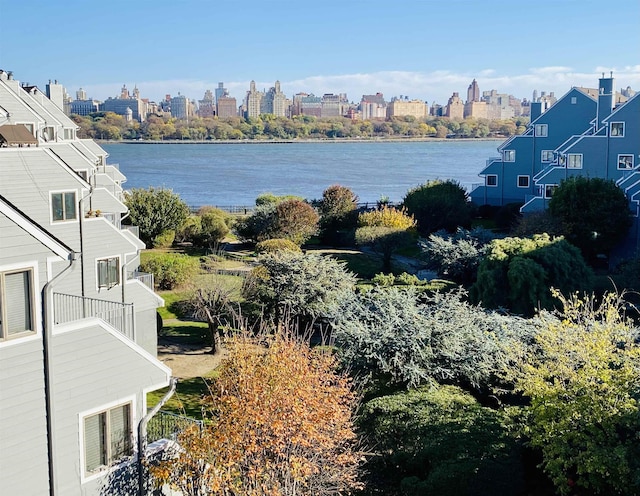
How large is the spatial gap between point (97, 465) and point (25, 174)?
8.08 meters

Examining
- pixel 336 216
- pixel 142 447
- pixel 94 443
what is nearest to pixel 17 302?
pixel 94 443

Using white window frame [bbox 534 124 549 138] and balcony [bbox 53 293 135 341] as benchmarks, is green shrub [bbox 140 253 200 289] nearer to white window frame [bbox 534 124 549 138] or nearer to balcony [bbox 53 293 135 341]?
balcony [bbox 53 293 135 341]

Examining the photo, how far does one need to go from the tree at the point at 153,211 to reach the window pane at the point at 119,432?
103 ft

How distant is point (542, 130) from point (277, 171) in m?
74.5

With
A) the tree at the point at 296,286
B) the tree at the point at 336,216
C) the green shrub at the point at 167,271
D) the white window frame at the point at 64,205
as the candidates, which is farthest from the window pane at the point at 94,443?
the tree at the point at 336,216

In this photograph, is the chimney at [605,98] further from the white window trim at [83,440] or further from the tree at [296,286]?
the white window trim at [83,440]

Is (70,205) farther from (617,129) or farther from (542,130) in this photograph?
(542,130)

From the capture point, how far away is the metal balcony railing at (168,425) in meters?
11.4

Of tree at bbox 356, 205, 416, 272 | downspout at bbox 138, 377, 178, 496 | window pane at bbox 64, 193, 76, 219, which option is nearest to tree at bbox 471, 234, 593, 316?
tree at bbox 356, 205, 416, 272

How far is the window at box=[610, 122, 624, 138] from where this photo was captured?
42.8 metres

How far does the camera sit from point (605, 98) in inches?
1820

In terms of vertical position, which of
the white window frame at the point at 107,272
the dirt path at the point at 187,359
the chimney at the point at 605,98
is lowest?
the dirt path at the point at 187,359

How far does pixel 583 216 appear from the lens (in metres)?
37.7

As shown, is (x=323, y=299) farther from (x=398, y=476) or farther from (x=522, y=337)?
(x=398, y=476)
